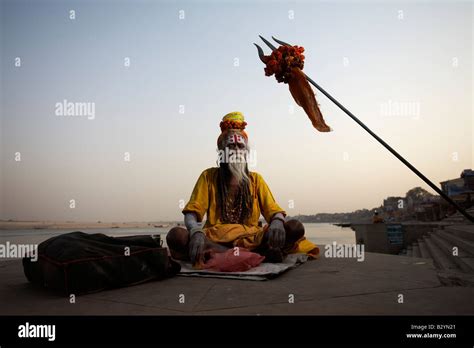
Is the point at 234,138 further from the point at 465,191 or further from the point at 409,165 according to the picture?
the point at 465,191

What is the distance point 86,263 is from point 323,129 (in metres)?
2.51

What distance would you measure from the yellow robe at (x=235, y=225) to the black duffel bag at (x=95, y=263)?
30.6 inches

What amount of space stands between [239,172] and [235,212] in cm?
49

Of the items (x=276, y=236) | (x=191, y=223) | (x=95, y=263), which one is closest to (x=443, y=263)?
(x=276, y=236)

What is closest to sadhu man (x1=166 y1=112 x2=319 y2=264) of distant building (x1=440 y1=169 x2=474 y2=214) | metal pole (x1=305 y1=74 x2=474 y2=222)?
metal pole (x1=305 y1=74 x2=474 y2=222)

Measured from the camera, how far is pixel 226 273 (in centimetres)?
302

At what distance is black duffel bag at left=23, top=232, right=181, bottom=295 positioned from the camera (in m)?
2.34

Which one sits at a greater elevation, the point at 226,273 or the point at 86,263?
the point at 86,263

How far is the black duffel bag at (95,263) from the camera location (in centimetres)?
234

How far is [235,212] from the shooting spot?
12.8 ft
